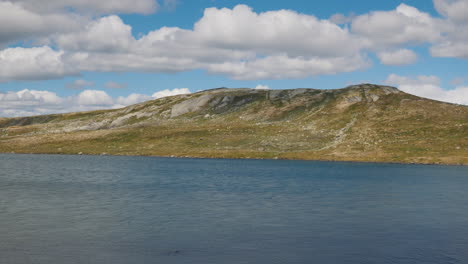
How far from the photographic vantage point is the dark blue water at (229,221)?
2725 cm

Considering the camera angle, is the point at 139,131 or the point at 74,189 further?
the point at 139,131

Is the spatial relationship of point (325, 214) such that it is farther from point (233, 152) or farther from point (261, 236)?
point (233, 152)

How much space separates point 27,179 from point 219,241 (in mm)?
49724

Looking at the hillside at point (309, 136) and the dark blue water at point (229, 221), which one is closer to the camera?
the dark blue water at point (229, 221)

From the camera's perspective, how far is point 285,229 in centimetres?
3512

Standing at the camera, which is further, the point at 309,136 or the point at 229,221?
the point at 309,136

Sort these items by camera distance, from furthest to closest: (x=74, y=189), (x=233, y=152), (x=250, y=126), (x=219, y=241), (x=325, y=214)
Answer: (x=250, y=126) → (x=233, y=152) → (x=74, y=189) → (x=325, y=214) → (x=219, y=241)

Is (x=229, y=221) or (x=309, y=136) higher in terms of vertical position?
(x=309, y=136)

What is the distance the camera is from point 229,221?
38000 mm

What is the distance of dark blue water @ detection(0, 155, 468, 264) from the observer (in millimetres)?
27250

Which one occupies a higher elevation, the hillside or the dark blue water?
the hillside

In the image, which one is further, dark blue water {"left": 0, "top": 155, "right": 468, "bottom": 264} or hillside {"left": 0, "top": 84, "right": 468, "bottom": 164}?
hillside {"left": 0, "top": 84, "right": 468, "bottom": 164}

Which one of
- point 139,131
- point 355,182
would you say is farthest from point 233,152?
point 355,182

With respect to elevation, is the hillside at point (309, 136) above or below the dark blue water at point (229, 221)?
above
